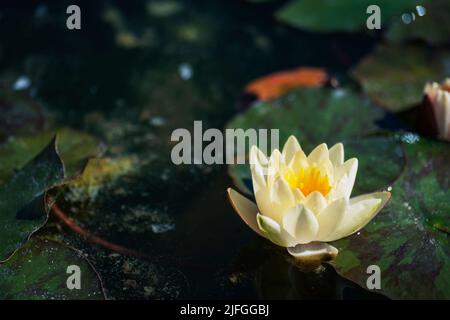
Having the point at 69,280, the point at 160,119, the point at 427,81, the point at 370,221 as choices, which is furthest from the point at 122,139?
the point at 427,81

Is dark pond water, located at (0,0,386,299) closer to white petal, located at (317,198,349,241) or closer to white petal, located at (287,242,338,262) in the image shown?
white petal, located at (287,242,338,262)

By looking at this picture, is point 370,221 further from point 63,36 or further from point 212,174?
point 63,36

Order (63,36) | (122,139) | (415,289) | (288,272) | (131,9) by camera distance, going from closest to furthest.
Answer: (415,289)
(288,272)
(122,139)
(63,36)
(131,9)

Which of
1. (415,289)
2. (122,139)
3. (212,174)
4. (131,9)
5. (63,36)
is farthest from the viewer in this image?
(131,9)

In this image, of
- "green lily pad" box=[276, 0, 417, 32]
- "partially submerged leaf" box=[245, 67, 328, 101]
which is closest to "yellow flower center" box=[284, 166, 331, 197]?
"partially submerged leaf" box=[245, 67, 328, 101]

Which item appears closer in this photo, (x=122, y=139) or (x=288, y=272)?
(x=288, y=272)

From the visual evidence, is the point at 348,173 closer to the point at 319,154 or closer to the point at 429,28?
the point at 319,154
